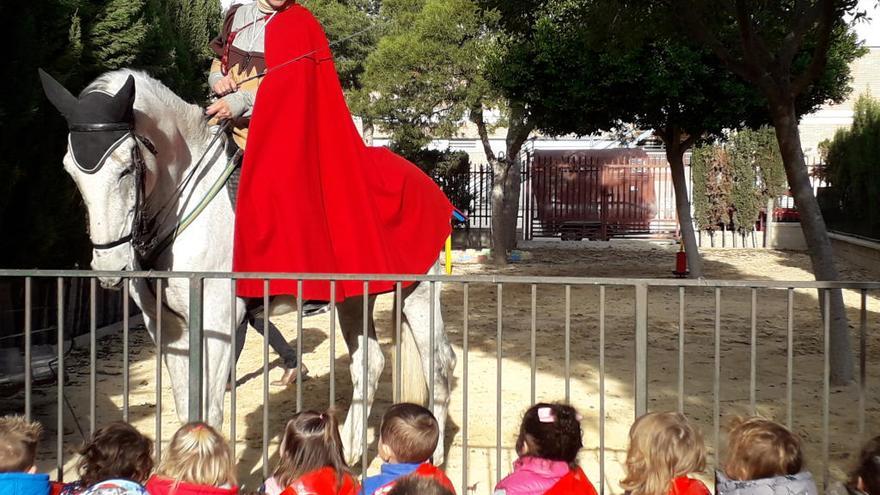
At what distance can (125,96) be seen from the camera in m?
3.63

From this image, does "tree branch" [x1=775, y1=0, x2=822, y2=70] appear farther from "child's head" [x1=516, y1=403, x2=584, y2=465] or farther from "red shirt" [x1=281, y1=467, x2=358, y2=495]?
"red shirt" [x1=281, y1=467, x2=358, y2=495]

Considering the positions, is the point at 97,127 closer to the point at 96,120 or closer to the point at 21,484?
the point at 96,120

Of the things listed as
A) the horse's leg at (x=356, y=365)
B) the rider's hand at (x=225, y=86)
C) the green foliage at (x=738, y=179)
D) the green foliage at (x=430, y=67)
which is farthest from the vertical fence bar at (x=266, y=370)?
the green foliage at (x=738, y=179)

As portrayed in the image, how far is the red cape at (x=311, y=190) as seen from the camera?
4.07m

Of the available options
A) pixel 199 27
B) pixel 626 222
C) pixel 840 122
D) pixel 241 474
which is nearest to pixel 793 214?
pixel 626 222

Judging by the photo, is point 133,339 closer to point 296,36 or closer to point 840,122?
point 296,36

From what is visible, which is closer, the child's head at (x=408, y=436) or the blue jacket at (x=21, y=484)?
the blue jacket at (x=21, y=484)

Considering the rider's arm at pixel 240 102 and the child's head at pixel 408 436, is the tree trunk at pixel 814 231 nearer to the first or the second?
the rider's arm at pixel 240 102

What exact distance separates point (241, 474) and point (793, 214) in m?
20.8

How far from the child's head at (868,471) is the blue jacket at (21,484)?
8.25ft

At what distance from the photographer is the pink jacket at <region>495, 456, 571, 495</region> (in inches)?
110

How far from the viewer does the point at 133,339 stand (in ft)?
31.2

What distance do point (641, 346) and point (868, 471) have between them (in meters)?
0.95

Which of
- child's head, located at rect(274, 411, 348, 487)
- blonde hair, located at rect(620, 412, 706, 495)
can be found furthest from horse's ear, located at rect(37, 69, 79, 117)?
blonde hair, located at rect(620, 412, 706, 495)
